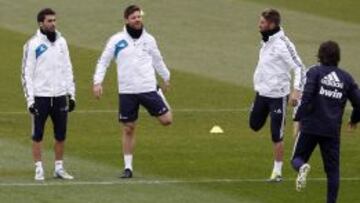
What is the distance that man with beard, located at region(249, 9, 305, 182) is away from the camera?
17109mm

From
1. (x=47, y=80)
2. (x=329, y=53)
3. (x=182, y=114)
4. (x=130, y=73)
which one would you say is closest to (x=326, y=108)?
(x=329, y=53)

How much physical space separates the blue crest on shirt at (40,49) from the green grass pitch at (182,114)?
1.66 metres

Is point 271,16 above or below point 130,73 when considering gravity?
above

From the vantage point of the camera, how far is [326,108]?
1468cm

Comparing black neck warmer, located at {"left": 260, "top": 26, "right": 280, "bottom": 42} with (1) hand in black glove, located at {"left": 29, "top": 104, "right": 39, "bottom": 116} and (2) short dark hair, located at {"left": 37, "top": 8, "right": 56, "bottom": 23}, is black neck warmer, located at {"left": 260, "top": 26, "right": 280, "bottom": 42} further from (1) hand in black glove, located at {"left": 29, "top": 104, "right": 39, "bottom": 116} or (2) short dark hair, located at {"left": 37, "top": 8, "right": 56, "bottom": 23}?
(1) hand in black glove, located at {"left": 29, "top": 104, "right": 39, "bottom": 116}

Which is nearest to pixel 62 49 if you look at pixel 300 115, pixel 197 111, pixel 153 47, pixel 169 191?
pixel 153 47

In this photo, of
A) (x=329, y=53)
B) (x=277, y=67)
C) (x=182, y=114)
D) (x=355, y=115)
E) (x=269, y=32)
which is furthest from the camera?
(x=182, y=114)

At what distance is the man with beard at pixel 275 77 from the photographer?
1711 cm

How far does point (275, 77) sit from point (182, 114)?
7.19 metres

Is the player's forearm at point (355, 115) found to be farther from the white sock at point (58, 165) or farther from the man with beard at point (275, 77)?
the white sock at point (58, 165)

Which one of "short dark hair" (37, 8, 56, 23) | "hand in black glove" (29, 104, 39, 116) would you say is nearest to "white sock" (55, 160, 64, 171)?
"hand in black glove" (29, 104, 39, 116)

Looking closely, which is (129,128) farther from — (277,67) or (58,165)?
(277,67)

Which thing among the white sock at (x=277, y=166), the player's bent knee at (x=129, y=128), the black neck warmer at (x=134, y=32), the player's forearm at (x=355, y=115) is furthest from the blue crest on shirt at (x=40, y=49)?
the player's forearm at (x=355, y=115)

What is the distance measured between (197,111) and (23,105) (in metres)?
3.34
